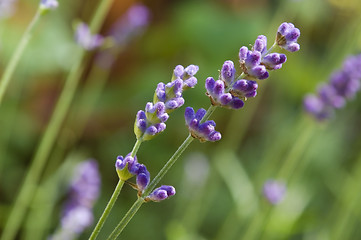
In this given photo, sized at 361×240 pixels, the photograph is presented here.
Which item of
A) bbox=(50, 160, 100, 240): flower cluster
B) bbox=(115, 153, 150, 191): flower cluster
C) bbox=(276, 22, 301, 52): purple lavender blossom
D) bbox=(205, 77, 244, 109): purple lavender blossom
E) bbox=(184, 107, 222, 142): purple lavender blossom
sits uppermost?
bbox=(276, 22, 301, 52): purple lavender blossom

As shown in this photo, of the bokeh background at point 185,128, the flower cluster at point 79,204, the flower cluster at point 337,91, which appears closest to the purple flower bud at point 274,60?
the flower cluster at point 337,91

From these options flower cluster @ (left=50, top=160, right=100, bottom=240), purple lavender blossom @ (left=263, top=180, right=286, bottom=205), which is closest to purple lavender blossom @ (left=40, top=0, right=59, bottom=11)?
flower cluster @ (left=50, top=160, right=100, bottom=240)

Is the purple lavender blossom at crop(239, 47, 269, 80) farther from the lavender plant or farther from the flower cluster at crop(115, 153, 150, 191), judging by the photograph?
the flower cluster at crop(115, 153, 150, 191)

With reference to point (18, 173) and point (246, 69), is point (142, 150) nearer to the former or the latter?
point (18, 173)

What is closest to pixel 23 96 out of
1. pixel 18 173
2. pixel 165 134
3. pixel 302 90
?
pixel 18 173

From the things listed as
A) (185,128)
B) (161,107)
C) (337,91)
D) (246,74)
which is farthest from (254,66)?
(185,128)

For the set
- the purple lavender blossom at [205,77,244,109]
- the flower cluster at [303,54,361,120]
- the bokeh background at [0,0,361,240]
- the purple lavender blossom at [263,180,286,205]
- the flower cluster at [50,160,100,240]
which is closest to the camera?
the purple lavender blossom at [205,77,244,109]
